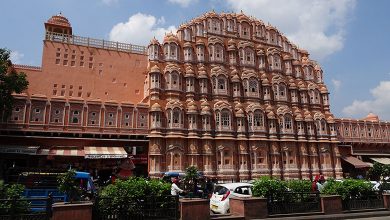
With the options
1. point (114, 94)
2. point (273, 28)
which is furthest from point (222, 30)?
point (114, 94)

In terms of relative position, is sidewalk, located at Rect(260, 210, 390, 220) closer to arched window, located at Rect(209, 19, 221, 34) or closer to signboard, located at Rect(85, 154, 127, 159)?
signboard, located at Rect(85, 154, 127, 159)

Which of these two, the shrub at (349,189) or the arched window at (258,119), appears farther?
the arched window at (258,119)

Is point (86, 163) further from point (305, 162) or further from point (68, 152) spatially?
point (305, 162)

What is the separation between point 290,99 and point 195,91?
46.9ft

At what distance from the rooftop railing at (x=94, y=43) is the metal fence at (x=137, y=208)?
102 ft

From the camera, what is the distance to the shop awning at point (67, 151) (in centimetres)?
2775

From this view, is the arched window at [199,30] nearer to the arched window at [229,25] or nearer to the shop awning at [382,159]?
the arched window at [229,25]

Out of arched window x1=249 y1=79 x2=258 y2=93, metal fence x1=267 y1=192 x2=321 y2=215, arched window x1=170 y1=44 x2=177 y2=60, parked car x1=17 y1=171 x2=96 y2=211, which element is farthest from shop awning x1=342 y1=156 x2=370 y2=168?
parked car x1=17 y1=171 x2=96 y2=211

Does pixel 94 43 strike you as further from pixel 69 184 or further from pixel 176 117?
pixel 69 184

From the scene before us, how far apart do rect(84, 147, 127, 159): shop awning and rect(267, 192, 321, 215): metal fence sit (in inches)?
735

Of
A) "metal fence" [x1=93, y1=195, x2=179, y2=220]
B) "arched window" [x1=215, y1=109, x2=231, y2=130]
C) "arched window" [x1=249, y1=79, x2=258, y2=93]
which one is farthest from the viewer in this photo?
"arched window" [x1=249, y1=79, x2=258, y2=93]

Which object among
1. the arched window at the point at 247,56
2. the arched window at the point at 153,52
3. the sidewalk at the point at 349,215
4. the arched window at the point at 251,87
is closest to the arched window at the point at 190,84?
the arched window at the point at 153,52

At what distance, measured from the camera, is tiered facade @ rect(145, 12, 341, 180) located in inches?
1346

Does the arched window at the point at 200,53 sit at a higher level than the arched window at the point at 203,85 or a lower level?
higher
